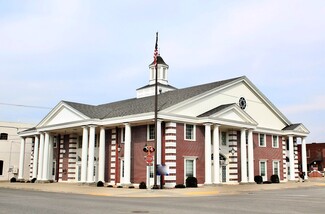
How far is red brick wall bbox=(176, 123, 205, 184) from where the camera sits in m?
36.9

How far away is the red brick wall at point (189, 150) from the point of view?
36.9 m

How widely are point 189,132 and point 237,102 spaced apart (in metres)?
8.61

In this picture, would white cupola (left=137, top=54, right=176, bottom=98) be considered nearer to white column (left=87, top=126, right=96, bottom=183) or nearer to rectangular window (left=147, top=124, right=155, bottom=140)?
white column (left=87, top=126, right=96, bottom=183)

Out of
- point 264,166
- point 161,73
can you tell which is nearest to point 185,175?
point 264,166

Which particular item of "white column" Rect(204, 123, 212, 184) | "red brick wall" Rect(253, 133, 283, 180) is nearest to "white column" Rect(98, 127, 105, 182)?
"white column" Rect(204, 123, 212, 184)

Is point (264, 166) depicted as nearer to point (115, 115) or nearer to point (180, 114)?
point (180, 114)

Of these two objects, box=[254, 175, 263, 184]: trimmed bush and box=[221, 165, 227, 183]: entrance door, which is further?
box=[254, 175, 263, 184]: trimmed bush

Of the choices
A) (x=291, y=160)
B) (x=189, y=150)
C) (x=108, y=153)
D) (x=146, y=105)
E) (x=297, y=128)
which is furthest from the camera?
(x=297, y=128)

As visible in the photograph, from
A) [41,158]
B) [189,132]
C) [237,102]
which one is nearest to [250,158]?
[237,102]

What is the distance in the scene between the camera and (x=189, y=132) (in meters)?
38.4

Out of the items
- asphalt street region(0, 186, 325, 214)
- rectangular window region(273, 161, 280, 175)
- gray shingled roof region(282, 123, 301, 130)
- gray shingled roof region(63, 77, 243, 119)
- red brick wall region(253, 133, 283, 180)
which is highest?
gray shingled roof region(63, 77, 243, 119)

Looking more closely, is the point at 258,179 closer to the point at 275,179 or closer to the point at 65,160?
the point at 275,179

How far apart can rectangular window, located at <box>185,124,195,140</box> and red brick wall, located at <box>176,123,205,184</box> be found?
48 cm

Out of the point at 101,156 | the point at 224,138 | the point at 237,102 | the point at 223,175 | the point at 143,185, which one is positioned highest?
the point at 237,102
